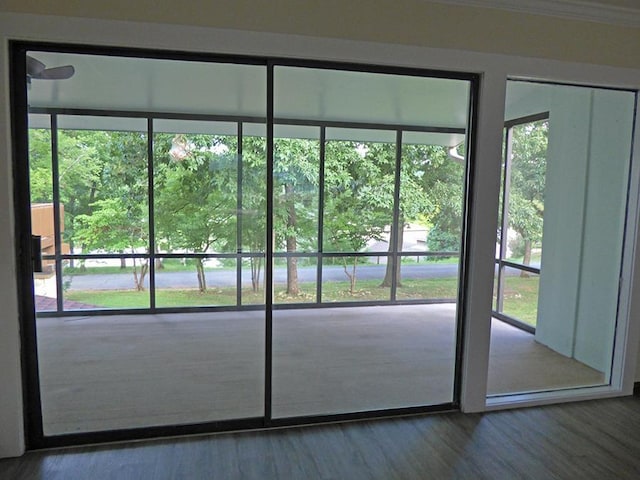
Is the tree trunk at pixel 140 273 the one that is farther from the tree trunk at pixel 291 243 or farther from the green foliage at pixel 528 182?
the green foliage at pixel 528 182

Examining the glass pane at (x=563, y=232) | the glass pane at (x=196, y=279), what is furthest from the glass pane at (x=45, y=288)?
the glass pane at (x=563, y=232)

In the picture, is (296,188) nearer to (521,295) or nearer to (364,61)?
(364,61)

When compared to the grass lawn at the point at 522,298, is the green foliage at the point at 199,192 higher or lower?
higher

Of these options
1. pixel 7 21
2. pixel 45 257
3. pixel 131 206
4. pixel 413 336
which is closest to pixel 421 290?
pixel 413 336

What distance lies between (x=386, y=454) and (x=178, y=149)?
101 inches

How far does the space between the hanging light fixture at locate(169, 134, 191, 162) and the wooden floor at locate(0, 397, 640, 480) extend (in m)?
1.99

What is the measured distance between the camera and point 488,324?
308 cm

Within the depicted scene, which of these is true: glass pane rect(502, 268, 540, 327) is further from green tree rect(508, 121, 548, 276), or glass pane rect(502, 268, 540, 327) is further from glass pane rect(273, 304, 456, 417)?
glass pane rect(273, 304, 456, 417)

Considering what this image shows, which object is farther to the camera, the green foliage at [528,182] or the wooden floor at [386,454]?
the green foliage at [528,182]

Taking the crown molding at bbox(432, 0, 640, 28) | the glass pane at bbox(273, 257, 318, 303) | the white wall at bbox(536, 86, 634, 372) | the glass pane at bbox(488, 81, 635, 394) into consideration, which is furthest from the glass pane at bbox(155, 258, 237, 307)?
the white wall at bbox(536, 86, 634, 372)

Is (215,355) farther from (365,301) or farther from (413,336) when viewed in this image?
(413,336)

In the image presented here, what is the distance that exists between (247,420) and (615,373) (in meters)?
2.87

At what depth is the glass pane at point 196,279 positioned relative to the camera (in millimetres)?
3375

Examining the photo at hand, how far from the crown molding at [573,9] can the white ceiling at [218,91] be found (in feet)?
1.62
